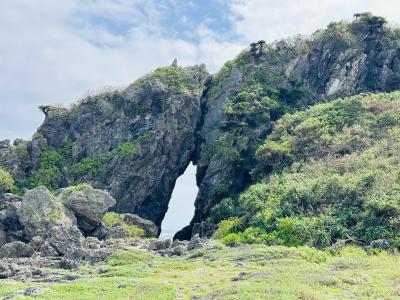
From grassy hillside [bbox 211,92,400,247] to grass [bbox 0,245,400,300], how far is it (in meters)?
5.44

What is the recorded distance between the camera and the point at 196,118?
73.6 meters

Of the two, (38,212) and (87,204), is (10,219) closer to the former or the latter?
(38,212)

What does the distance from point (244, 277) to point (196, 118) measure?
5000 cm

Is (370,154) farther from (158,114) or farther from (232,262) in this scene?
(158,114)


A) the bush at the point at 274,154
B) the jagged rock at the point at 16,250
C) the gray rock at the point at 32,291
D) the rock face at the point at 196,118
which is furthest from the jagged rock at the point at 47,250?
the bush at the point at 274,154

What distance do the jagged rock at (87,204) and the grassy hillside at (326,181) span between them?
40.3 ft

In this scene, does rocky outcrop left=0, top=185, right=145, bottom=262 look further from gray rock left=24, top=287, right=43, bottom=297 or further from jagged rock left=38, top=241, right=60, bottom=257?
gray rock left=24, top=287, right=43, bottom=297

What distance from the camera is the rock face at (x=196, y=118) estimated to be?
6694cm

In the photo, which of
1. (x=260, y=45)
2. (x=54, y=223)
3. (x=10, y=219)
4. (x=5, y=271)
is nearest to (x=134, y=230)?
(x=54, y=223)

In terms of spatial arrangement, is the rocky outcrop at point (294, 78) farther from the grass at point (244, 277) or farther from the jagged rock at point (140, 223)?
the grass at point (244, 277)

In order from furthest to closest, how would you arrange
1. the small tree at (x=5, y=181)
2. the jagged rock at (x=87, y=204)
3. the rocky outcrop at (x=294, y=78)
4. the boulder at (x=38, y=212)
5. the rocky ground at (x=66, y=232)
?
the rocky outcrop at (x=294, y=78) → the small tree at (x=5, y=181) → the jagged rock at (x=87, y=204) → the boulder at (x=38, y=212) → the rocky ground at (x=66, y=232)

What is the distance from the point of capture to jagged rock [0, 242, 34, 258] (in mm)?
42344

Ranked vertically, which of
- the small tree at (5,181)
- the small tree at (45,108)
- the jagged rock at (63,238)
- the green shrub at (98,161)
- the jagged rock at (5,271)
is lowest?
the jagged rock at (5,271)

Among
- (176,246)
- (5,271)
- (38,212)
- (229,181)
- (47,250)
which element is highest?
(229,181)
